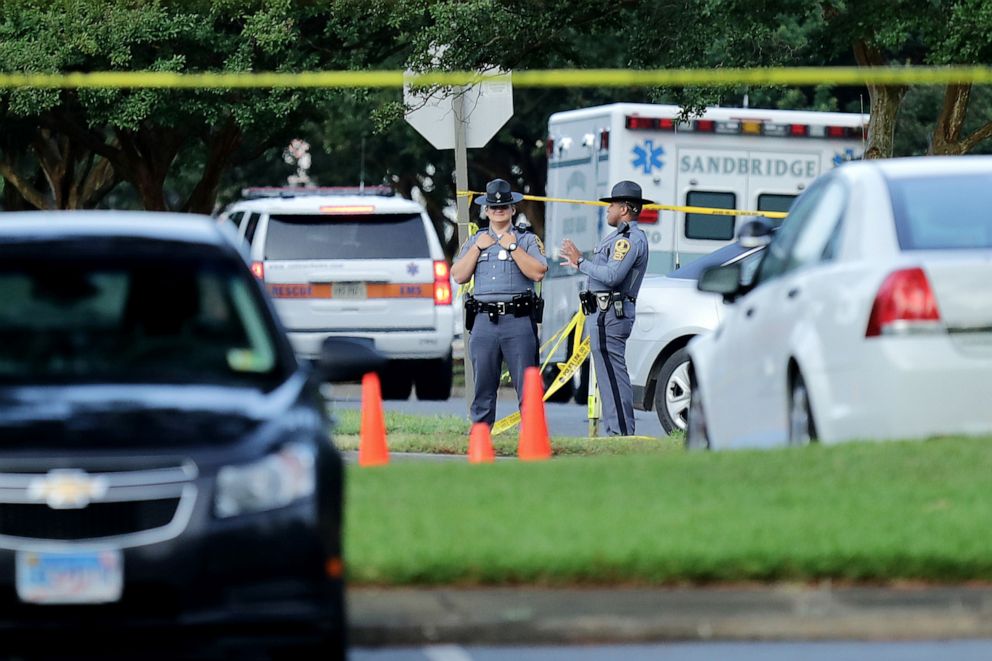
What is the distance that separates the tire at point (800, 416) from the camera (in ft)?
32.2

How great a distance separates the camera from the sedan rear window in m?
9.44

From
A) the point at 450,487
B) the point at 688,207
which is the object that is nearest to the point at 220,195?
the point at 688,207

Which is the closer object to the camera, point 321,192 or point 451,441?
point 451,441

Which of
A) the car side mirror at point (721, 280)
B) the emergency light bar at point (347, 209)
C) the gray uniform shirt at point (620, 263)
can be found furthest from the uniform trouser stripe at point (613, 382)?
the car side mirror at point (721, 280)

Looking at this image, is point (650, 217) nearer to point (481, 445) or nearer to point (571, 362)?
point (571, 362)

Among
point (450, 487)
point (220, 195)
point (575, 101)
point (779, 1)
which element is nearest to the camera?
point (450, 487)

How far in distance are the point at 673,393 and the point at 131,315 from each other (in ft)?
35.7

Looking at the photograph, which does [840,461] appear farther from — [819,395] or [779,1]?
[779,1]

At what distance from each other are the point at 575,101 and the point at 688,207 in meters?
21.8

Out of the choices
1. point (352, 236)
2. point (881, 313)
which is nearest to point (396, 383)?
point (352, 236)

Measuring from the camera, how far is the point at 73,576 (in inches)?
250

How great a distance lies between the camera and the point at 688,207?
22531mm

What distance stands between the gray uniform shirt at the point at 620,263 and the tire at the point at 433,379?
5.66 meters

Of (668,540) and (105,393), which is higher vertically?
(105,393)
